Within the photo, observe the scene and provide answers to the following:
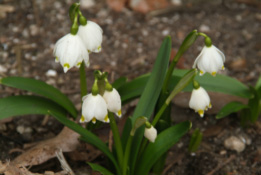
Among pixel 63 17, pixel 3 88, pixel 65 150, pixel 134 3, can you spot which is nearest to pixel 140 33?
pixel 134 3

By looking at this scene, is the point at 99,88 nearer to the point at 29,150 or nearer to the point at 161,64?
the point at 161,64

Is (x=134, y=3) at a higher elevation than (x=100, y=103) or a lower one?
lower

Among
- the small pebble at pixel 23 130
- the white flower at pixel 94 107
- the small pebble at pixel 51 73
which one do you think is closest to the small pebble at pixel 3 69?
the small pebble at pixel 51 73

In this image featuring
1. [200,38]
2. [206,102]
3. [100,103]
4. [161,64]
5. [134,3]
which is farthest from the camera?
[134,3]

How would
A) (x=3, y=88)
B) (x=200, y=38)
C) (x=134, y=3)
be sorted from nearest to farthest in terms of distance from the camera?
(x=3, y=88), (x=200, y=38), (x=134, y=3)

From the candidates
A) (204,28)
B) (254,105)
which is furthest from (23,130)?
(204,28)

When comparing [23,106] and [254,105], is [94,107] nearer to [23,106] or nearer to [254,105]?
[23,106]

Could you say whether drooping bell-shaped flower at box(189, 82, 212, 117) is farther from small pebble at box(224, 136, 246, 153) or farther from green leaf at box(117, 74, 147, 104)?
small pebble at box(224, 136, 246, 153)

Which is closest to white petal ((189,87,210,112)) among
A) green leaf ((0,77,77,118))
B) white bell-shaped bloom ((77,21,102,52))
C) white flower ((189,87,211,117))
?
white flower ((189,87,211,117))
